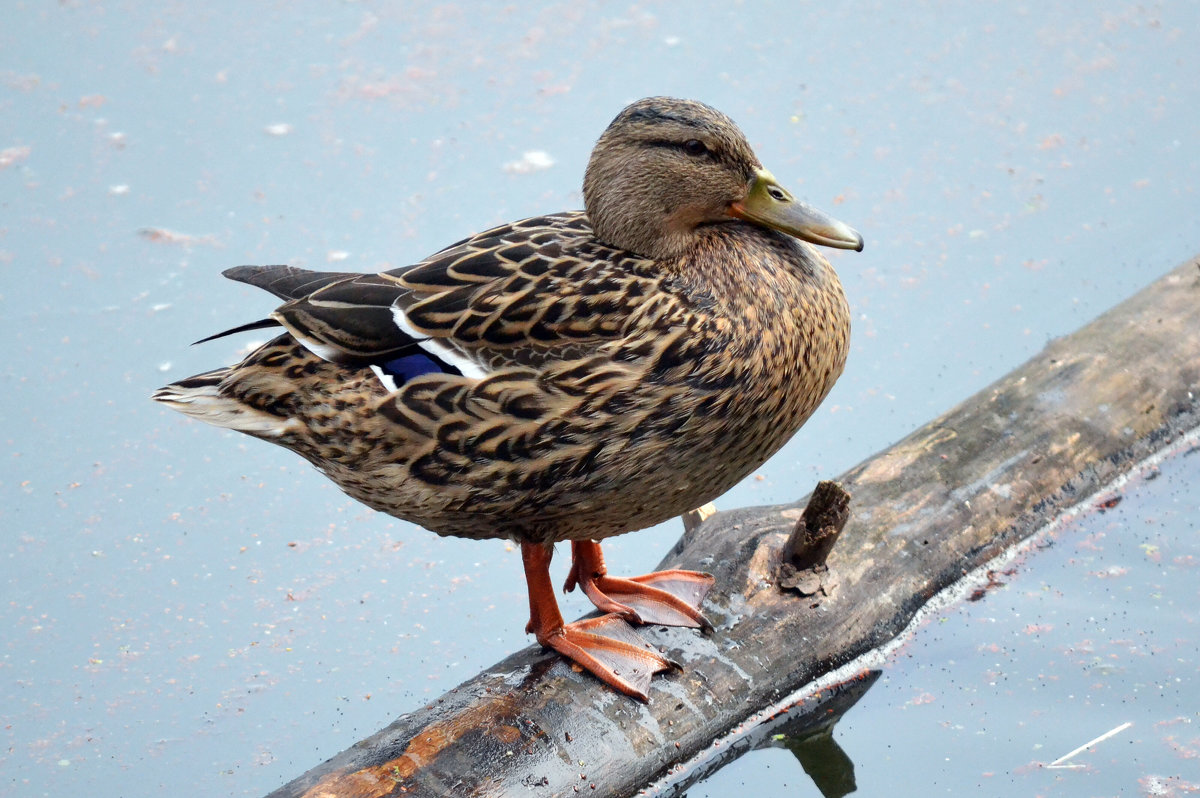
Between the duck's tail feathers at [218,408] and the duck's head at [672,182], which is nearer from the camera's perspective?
the duck's head at [672,182]

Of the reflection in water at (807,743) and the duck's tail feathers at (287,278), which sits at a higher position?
the duck's tail feathers at (287,278)

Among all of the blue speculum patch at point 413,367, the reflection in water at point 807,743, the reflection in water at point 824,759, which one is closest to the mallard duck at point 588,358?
the blue speculum patch at point 413,367

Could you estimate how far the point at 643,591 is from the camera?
11.1 ft

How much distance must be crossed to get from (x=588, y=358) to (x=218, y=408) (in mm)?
862

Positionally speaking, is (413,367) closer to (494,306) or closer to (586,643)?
(494,306)

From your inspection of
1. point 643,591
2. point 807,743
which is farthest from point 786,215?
point 807,743

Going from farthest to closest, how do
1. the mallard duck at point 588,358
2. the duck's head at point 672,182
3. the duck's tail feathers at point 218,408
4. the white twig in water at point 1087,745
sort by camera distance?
the white twig in water at point 1087,745
the duck's tail feathers at point 218,408
the duck's head at point 672,182
the mallard duck at point 588,358

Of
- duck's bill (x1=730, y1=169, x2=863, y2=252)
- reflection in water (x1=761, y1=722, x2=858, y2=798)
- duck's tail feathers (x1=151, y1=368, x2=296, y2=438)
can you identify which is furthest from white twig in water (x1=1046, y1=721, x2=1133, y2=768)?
duck's tail feathers (x1=151, y1=368, x2=296, y2=438)

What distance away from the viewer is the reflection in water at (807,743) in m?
3.28

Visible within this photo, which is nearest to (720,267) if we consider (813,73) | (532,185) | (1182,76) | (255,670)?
(255,670)

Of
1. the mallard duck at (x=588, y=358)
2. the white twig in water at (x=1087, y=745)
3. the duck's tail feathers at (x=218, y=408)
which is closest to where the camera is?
the mallard duck at (x=588, y=358)

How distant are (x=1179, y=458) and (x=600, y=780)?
214 cm

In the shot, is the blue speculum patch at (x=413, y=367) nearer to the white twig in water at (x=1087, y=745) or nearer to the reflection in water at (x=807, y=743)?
the reflection in water at (x=807, y=743)

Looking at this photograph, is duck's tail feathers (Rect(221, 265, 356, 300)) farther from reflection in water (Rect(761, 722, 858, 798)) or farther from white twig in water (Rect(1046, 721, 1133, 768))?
white twig in water (Rect(1046, 721, 1133, 768))
